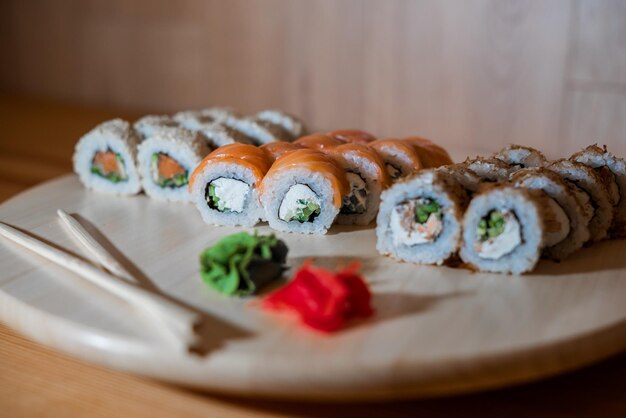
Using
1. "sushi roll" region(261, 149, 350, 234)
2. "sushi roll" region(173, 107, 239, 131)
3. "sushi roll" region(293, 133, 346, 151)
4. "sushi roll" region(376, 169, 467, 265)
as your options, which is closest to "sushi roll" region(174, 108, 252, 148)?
"sushi roll" region(173, 107, 239, 131)

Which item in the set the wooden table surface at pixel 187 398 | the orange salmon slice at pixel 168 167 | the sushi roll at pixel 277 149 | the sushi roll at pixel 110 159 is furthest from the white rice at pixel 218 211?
the wooden table surface at pixel 187 398

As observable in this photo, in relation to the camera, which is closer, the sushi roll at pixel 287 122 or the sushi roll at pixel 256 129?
the sushi roll at pixel 256 129

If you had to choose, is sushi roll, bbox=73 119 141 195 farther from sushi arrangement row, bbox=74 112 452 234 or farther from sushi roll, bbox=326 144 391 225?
sushi roll, bbox=326 144 391 225

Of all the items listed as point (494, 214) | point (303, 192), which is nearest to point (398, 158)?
point (303, 192)

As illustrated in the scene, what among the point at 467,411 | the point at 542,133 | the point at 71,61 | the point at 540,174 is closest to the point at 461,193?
the point at 540,174

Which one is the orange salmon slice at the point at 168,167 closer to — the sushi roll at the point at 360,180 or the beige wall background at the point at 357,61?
the sushi roll at the point at 360,180

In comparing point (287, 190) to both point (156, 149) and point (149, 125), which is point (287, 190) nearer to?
point (156, 149)

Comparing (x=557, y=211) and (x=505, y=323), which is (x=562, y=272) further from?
(x=505, y=323)
